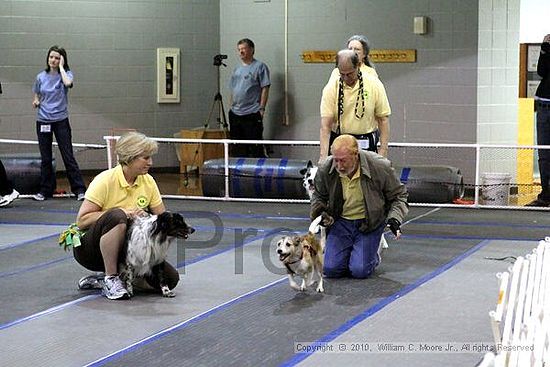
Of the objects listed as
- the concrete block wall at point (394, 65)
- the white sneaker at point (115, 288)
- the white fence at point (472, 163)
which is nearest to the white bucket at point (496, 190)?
the white fence at point (472, 163)

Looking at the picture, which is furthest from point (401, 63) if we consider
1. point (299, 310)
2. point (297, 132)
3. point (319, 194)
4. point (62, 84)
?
point (299, 310)

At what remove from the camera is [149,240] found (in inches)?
215

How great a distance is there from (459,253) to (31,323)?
3.15 meters

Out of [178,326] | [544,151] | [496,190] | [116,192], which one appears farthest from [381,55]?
[178,326]

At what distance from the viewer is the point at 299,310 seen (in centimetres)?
535

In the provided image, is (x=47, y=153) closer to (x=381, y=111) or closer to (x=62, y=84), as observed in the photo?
(x=62, y=84)

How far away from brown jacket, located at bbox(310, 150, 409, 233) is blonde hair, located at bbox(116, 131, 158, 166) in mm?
1109

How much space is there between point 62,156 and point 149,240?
450 centimetres

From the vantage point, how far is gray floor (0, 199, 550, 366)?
4555mm

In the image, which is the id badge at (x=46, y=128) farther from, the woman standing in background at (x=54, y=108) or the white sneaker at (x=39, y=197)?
the white sneaker at (x=39, y=197)

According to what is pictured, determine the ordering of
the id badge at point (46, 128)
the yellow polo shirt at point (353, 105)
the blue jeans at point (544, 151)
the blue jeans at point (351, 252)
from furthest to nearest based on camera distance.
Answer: the id badge at point (46, 128) → the blue jeans at point (544, 151) → the yellow polo shirt at point (353, 105) → the blue jeans at point (351, 252)

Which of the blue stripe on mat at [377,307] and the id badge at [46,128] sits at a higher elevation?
the id badge at [46,128]

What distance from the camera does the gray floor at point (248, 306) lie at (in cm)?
455

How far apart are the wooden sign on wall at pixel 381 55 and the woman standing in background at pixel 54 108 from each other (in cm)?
295
